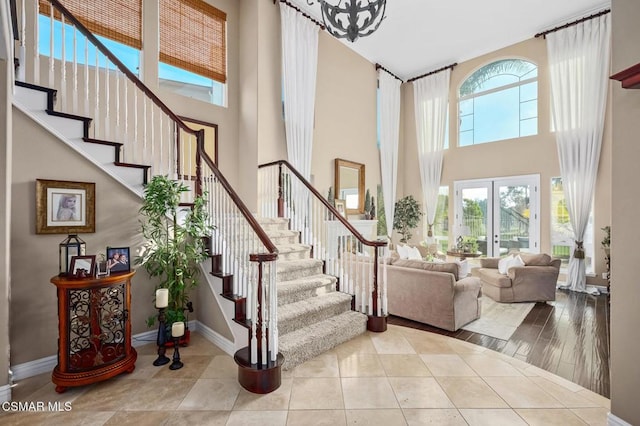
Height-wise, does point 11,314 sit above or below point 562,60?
below

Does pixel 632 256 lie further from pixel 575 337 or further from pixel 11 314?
pixel 11 314

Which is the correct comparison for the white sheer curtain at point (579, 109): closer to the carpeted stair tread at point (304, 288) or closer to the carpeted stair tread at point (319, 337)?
the carpeted stair tread at point (319, 337)

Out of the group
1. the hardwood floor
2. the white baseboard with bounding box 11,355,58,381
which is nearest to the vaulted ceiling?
the hardwood floor

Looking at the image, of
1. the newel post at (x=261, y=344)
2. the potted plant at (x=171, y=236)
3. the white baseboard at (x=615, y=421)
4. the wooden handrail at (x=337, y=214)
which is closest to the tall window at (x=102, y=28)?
the potted plant at (x=171, y=236)

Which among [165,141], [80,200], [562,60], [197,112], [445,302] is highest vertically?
[562,60]

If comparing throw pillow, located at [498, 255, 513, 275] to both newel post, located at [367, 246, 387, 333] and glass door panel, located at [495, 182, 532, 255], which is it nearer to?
glass door panel, located at [495, 182, 532, 255]

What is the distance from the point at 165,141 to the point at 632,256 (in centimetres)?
498

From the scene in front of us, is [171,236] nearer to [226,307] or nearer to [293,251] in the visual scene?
[226,307]

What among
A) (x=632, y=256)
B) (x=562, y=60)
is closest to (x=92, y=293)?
(x=632, y=256)

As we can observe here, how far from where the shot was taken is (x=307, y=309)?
3184mm

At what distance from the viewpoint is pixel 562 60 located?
5914 millimetres

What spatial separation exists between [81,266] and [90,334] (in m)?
0.58

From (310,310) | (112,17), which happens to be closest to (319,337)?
(310,310)

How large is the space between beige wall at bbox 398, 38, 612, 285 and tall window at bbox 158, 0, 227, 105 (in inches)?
228
